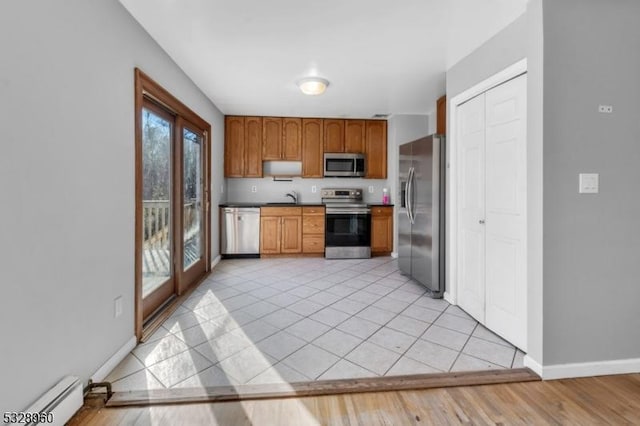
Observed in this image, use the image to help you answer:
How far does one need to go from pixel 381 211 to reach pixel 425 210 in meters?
1.98

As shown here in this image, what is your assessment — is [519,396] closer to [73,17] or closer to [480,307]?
[480,307]

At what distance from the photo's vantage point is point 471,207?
9.34 feet

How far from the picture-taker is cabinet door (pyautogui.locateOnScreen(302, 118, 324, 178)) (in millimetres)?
5512

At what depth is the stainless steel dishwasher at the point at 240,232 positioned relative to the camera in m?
5.12

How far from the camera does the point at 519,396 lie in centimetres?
173

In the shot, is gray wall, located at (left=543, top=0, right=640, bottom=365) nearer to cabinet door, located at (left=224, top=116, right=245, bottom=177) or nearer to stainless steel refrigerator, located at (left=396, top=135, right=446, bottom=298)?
stainless steel refrigerator, located at (left=396, top=135, right=446, bottom=298)

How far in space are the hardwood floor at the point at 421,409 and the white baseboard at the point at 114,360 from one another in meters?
0.25

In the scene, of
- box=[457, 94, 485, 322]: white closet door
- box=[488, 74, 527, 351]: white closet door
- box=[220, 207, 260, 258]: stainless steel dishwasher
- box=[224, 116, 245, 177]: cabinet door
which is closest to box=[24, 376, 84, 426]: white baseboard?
box=[488, 74, 527, 351]: white closet door

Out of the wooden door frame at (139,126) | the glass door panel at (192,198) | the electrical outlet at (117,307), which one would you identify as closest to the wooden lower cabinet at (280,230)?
the glass door panel at (192,198)

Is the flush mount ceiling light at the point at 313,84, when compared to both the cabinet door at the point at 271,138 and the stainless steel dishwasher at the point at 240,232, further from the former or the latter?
the stainless steel dishwasher at the point at 240,232

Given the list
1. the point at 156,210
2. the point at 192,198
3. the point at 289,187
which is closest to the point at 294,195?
the point at 289,187

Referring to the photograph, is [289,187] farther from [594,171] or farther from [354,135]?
[594,171]

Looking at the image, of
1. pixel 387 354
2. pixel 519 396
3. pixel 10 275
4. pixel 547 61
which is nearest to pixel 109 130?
pixel 10 275

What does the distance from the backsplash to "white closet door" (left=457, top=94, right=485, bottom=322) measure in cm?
273
